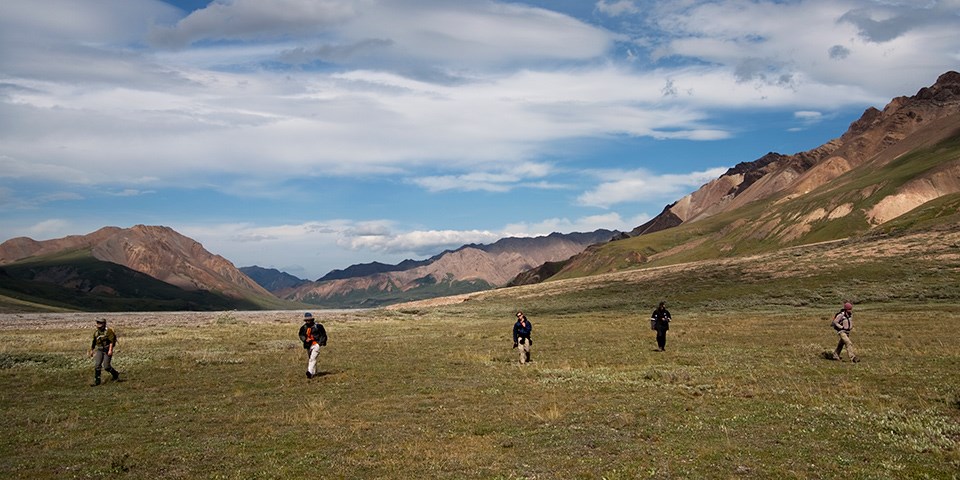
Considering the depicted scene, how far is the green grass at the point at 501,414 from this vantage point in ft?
46.6

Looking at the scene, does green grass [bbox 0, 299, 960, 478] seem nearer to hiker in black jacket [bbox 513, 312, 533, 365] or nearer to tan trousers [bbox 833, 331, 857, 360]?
hiker in black jacket [bbox 513, 312, 533, 365]

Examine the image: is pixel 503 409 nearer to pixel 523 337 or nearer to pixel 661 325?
pixel 523 337

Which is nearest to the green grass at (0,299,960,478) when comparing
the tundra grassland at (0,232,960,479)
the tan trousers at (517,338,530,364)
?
the tundra grassland at (0,232,960,479)

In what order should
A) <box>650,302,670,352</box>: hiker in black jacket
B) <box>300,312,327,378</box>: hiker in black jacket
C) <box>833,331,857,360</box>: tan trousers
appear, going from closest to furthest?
<box>300,312,327,378</box>: hiker in black jacket → <box>833,331,857,360</box>: tan trousers → <box>650,302,670,352</box>: hiker in black jacket

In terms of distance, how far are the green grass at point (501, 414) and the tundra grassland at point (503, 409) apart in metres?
0.09

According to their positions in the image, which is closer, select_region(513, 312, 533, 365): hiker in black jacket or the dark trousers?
select_region(513, 312, 533, 365): hiker in black jacket

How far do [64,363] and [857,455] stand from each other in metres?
35.4

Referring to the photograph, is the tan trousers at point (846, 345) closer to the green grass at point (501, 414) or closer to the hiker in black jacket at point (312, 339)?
the green grass at point (501, 414)

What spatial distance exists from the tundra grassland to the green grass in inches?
3.5

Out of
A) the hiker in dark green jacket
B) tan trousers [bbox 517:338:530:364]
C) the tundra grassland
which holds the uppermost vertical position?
the hiker in dark green jacket

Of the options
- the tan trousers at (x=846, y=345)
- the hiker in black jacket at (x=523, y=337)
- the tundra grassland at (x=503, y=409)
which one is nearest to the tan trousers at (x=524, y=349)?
the hiker in black jacket at (x=523, y=337)

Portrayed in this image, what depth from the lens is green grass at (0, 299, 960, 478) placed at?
1421cm

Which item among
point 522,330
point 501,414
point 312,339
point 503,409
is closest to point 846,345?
point 522,330

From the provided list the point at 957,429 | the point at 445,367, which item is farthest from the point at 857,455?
the point at 445,367
